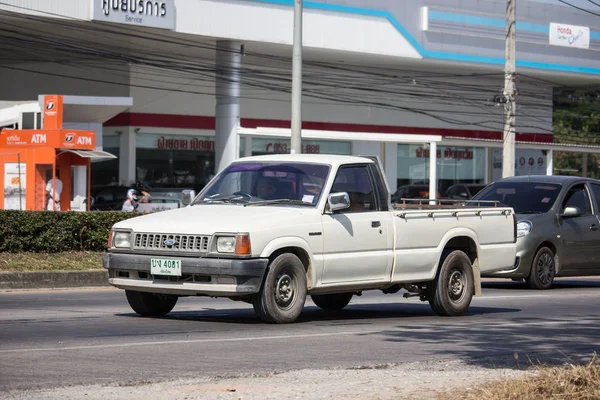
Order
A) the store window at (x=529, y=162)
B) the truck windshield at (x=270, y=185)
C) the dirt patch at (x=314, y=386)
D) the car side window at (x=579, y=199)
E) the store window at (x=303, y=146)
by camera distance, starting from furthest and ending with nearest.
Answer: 1. the store window at (x=529, y=162)
2. the store window at (x=303, y=146)
3. the car side window at (x=579, y=199)
4. the truck windshield at (x=270, y=185)
5. the dirt patch at (x=314, y=386)

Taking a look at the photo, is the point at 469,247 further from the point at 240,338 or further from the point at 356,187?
the point at 240,338

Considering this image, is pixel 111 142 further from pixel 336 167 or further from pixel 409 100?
pixel 336 167

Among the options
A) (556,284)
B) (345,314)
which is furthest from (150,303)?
(556,284)

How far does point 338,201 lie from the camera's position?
39.5 feet

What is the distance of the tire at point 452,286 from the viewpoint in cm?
1330

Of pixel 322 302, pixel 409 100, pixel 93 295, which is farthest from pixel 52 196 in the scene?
pixel 409 100

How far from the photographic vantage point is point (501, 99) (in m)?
34.8

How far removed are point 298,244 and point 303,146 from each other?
3900cm

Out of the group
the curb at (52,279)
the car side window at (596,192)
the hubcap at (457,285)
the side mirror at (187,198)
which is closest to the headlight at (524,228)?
the car side window at (596,192)

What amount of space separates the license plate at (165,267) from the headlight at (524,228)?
28.6ft

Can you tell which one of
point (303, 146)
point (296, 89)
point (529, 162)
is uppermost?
point (296, 89)

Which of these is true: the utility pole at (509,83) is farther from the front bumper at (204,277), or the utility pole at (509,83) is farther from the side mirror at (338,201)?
the front bumper at (204,277)

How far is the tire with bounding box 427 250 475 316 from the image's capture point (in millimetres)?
13297

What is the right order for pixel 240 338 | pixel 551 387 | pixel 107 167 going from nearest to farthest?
pixel 551 387
pixel 240 338
pixel 107 167
